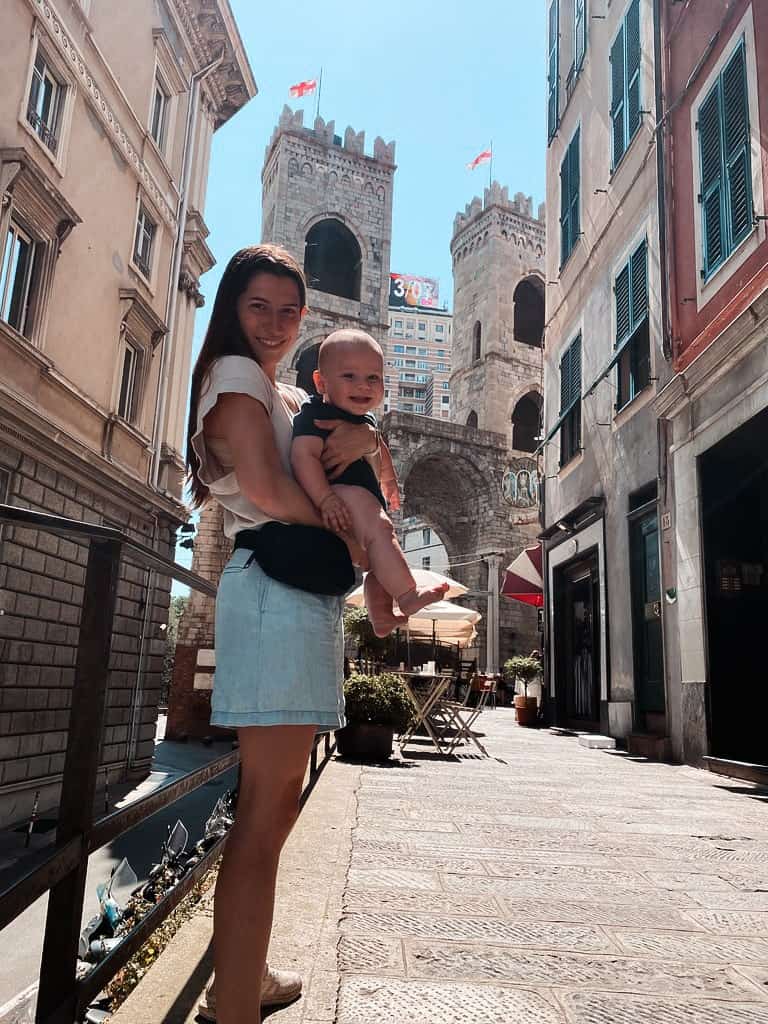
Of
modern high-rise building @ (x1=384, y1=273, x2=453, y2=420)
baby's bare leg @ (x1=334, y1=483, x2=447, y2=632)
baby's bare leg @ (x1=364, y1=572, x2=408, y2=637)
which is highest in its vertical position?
modern high-rise building @ (x1=384, y1=273, x2=453, y2=420)

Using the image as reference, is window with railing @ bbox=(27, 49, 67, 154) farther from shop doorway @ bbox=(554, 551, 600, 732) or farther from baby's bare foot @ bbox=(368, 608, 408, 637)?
baby's bare foot @ bbox=(368, 608, 408, 637)

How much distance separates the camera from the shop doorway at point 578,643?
1294 centimetres

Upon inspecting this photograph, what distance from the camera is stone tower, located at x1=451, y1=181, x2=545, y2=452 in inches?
1444

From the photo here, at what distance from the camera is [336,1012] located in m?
1.86

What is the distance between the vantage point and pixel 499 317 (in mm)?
37406

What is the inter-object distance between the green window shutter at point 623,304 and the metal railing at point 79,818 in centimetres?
1048

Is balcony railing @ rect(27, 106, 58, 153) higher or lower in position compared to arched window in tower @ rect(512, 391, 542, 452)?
lower

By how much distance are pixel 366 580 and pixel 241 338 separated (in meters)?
0.64

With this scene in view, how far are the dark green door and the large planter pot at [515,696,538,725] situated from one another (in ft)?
17.3

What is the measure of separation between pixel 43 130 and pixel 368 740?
9739mm

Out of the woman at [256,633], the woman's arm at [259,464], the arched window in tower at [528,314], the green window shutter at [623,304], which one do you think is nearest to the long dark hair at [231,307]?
the woman at [256,633]

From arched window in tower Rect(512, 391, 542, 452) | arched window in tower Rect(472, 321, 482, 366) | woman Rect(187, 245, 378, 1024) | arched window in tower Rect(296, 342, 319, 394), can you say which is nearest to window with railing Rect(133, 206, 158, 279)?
woman Rect(187, 245, 378, 1024)

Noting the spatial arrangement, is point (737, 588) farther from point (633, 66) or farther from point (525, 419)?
point (525, 419)

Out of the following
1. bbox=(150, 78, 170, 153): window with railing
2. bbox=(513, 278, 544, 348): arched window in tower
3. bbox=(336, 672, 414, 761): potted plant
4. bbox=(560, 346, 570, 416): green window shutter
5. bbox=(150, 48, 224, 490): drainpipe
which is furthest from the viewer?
bbox=(513, 278, 544, 348): arched window in tower
